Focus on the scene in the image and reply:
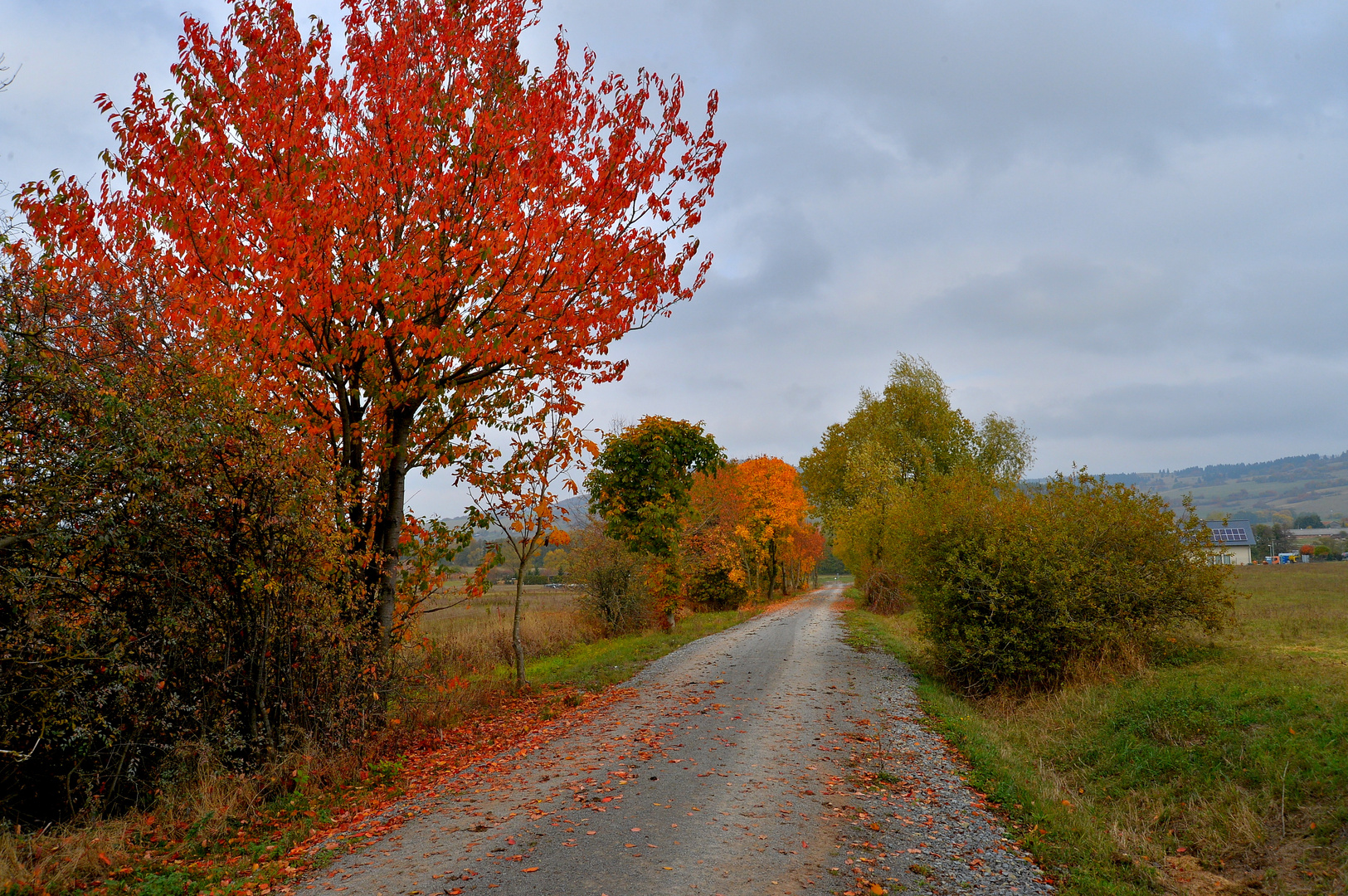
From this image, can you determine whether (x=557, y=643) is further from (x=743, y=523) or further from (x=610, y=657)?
(x=743, y=523)

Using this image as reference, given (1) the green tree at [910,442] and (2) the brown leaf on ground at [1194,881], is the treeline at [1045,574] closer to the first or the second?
(2) the brown leaf on ground at [1194,881]

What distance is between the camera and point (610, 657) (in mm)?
17078

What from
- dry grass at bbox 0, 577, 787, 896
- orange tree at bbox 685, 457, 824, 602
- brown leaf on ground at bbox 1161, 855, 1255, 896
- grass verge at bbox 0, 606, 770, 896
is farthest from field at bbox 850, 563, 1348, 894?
orange tree at bbox 685, 457, 824, 602

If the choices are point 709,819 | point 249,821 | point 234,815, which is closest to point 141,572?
point 234,815

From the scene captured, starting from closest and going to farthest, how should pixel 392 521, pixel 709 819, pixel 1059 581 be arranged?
1. pixel 709 819
2. pixel 392 521
3. pixel 1059 581

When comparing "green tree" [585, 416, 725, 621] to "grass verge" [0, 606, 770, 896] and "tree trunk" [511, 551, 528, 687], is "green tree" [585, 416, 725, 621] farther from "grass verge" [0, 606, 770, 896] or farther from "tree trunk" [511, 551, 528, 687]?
"grass verge" [0, 606, 770, 896]

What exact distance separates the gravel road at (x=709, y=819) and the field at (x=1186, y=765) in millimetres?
684

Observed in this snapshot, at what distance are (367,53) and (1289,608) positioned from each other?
79.3 ft

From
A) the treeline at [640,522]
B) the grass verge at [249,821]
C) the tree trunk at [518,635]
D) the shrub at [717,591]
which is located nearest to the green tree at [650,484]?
the treeline at [640,522]

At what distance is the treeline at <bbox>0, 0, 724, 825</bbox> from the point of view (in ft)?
20.3

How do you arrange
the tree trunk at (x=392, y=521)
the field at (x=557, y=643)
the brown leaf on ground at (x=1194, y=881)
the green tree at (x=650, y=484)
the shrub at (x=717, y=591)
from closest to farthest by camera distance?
the brown leaf on ground at (x=1194, y=881), the tree trunk at (x=392, y=521), the field at (x=557, y=643), the green tree at (x=650, y=484), the shrub at (x=717, y=591)

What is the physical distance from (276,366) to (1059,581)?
40.3 feet

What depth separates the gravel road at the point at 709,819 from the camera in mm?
5297

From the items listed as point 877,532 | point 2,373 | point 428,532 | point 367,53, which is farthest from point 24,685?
point 877,532
